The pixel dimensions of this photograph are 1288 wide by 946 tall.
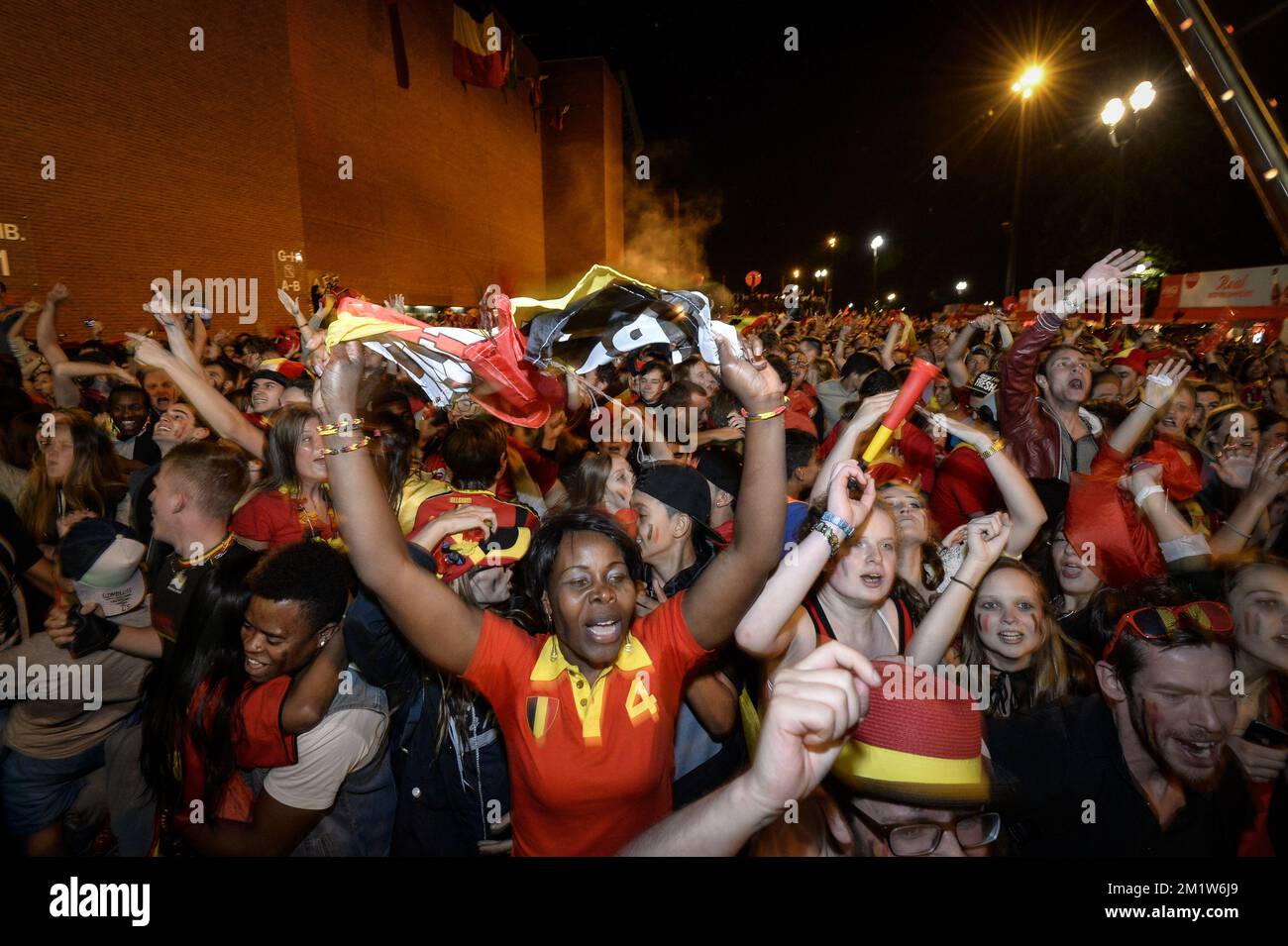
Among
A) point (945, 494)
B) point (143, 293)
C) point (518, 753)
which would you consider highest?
point (143, 293)

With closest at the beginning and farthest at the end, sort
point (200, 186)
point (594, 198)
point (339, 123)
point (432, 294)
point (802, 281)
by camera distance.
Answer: point (200, 186), point (339, 123), point (432, 294), point (594, 198), point (802, 281)

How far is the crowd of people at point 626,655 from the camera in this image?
72.6 inches

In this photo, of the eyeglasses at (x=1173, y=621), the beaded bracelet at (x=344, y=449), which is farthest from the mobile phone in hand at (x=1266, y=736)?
the beaded bracelet at (x=344, y=449)

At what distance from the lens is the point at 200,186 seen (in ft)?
A: 44.3

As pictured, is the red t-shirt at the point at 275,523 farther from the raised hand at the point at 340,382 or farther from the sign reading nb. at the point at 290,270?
the sign reading nb. at the point at 290,270

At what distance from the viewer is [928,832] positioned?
182 cm

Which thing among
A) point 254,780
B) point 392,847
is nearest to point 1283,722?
point 392,847

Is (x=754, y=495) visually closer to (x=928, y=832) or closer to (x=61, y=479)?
(x=928, y=832)

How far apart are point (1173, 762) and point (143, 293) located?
15.3 m

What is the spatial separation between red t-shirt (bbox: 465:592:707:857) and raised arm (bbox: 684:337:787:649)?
22cm

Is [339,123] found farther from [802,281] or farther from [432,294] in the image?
[802,281]

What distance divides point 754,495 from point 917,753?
837 millimetres

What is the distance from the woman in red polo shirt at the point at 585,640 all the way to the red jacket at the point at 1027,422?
8.66ft

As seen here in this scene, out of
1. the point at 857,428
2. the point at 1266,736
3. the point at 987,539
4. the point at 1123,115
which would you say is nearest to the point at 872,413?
the point at 857,428
